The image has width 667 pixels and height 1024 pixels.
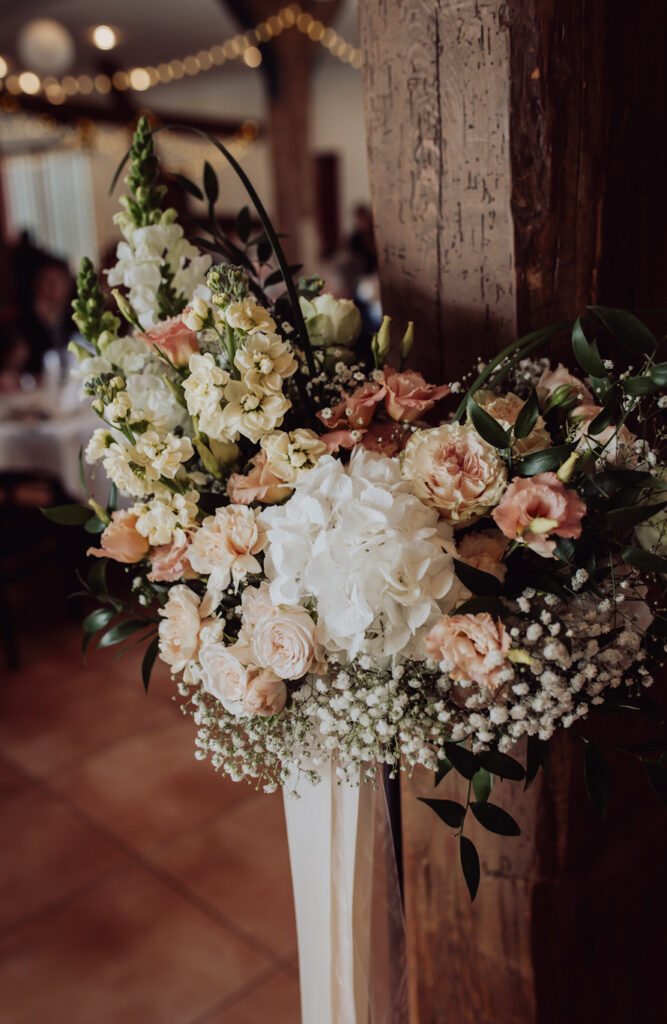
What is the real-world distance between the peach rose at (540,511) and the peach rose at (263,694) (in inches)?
11.0

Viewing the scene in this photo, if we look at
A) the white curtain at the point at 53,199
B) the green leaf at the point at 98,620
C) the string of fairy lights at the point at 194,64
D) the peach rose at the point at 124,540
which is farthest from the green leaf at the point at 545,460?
the white curtain at the point at 53,199

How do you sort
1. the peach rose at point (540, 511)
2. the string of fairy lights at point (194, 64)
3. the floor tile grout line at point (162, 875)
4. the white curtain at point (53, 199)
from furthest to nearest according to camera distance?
the white curtain at point (53, 199) → the string of fairy lights at point (194, 64) → the floor tile grout line at point (162, 875) → the peach rose at point (540, 511)

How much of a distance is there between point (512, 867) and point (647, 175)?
3.10ft

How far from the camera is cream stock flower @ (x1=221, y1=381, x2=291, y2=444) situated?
34.6 inches

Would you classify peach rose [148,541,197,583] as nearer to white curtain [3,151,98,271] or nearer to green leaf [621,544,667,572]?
green leaf [621,544,667,572]

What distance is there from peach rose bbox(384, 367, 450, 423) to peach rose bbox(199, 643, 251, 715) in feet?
1.01

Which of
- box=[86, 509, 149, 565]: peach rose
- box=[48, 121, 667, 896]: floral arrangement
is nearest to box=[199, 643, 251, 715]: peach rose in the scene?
box=[48, 121, 667, 896]: floral arrangement

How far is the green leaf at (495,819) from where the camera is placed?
2.87ft

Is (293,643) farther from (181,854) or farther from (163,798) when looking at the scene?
(163,798)

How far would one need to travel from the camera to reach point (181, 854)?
2350 mm

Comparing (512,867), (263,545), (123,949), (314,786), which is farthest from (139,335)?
(123,949)

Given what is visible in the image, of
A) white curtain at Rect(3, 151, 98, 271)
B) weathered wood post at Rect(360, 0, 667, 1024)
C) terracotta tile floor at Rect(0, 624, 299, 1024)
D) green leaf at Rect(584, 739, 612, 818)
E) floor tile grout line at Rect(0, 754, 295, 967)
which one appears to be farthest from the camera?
white curtain at Rect(3, 151, 98, 271)

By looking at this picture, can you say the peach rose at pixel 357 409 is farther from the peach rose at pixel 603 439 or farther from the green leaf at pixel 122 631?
the green leaf at pixel 122 631

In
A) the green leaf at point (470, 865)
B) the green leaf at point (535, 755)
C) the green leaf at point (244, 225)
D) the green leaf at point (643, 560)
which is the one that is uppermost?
the green leaf at point (244, 225)
